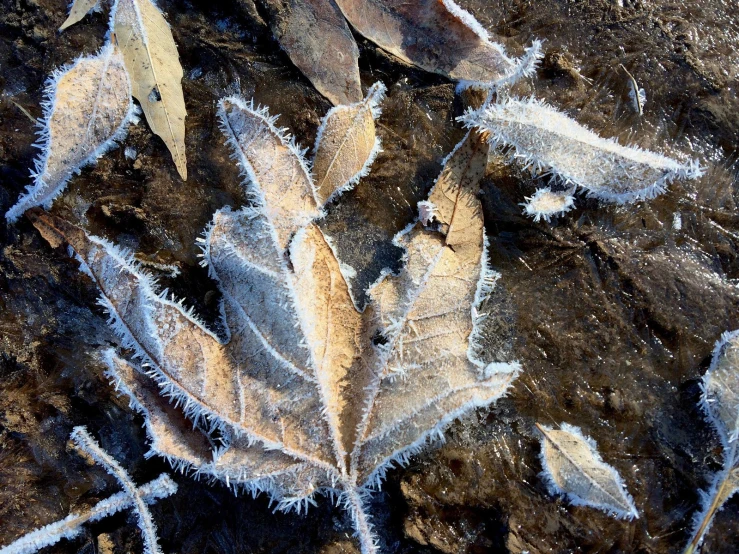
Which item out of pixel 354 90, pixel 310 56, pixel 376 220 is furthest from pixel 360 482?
pixel 310 56

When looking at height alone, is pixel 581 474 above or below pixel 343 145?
below

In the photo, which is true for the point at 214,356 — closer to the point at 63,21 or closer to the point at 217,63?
the point at 217,63

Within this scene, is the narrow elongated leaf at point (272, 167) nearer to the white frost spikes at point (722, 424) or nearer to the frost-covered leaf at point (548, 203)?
the frost-covered leaf at point (548, 203)

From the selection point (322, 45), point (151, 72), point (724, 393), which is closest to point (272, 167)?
point (322, 45)

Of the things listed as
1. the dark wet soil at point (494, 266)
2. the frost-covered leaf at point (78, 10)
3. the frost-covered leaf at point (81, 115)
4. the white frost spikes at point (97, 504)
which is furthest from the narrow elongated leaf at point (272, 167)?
the white frost spikes at point (97, 504)

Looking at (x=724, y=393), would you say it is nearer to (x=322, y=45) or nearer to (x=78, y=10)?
(x=322, y=45)
